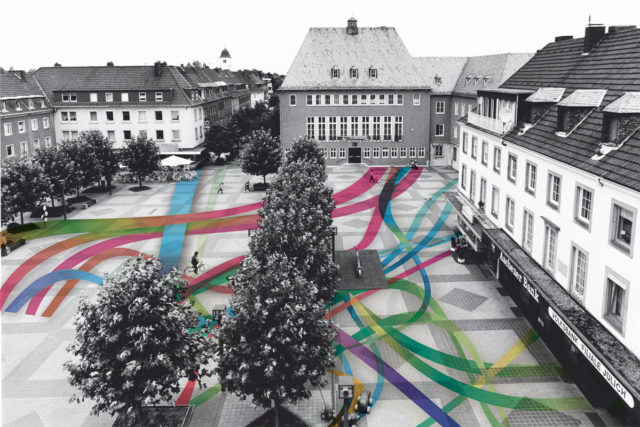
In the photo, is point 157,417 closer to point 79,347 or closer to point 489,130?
point 79,347

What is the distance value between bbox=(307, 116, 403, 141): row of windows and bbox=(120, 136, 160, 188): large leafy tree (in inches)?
784

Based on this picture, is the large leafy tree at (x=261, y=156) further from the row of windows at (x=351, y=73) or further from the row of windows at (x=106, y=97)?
the row of windows at (x=106, y=97)

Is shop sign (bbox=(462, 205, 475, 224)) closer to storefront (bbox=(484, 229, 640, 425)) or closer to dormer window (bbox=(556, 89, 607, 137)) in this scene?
storefront (bbox=(484, 229, 640, 425))

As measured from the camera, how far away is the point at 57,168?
43.5 meters

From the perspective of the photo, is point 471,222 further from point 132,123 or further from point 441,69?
point 132,123

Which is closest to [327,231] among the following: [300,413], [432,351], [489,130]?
[432,351]

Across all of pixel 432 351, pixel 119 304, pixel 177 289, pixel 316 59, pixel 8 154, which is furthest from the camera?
pixel 316 59

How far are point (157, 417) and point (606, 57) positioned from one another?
2191cm

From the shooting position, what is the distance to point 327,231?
79.2ft

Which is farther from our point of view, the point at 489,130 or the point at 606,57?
the point at 489,130

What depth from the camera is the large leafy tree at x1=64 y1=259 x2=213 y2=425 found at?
567 inches

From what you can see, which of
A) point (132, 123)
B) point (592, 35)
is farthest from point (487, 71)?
point (132, 123)

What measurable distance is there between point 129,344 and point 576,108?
17.9 metres

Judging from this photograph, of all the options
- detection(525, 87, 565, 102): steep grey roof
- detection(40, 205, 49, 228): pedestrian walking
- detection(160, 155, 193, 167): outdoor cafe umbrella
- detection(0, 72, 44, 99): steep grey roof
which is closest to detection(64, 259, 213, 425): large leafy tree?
detection(525, 87, 565, 102): steep grey roof
